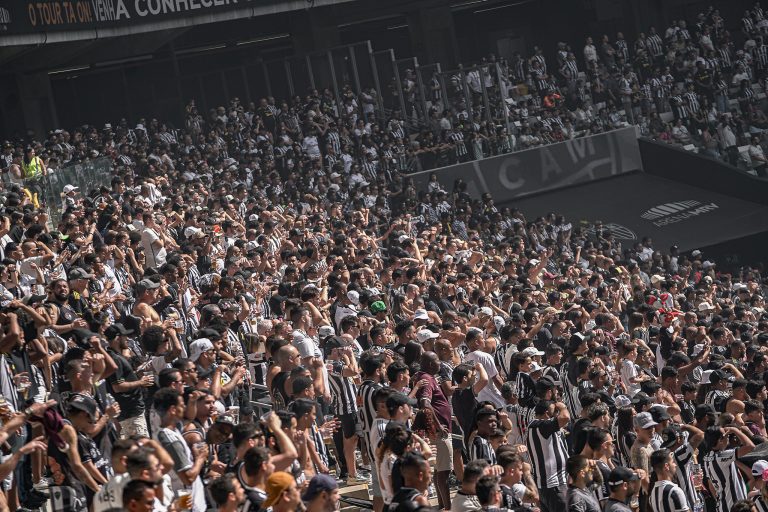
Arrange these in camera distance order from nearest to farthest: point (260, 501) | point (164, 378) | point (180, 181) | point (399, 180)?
1. point (260, 501)
2. point (164, 378)
3. point (180, 181)
4. point (399, 180)

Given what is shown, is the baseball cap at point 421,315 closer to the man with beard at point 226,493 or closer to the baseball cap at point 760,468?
the baseball cap at point 760,468

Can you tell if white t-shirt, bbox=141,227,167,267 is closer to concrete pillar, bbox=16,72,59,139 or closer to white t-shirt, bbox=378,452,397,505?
white t-shirt, bbox=378,452,397,505

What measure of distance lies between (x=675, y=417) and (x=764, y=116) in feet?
69.5

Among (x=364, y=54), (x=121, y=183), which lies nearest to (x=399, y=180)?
(x=364, y=54)

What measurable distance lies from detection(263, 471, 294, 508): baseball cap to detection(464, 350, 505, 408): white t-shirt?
4.18m

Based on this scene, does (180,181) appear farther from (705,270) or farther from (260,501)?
(260,501)

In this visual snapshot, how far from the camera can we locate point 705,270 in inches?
944

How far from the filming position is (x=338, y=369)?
11.0 meters

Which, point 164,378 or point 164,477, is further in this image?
point 164,378

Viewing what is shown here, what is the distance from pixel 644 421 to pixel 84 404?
4727 millimetres

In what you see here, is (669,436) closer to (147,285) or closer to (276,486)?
(276,486)

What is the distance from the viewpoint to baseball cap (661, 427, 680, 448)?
10.5 m

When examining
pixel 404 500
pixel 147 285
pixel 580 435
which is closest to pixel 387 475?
pixel 404 500

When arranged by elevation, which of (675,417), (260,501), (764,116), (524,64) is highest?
(524,64)
